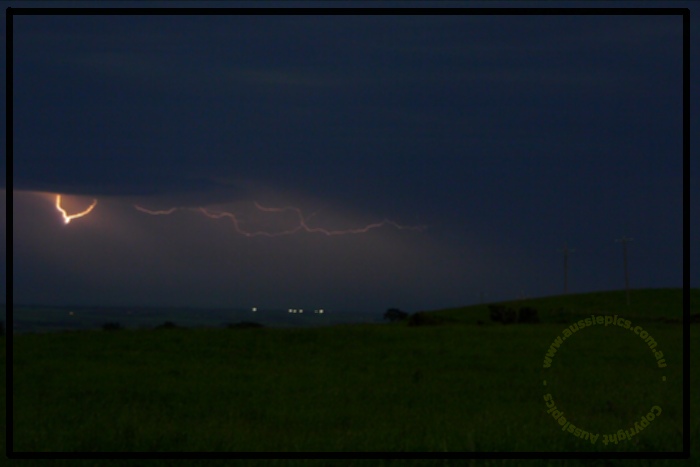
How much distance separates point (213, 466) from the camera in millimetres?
10539

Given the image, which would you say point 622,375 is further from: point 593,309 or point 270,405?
point 593,309

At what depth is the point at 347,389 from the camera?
19.9 meters

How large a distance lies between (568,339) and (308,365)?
31.1 feet

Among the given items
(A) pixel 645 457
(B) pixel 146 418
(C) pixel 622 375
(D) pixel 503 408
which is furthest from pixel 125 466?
(C) pixel 622 375

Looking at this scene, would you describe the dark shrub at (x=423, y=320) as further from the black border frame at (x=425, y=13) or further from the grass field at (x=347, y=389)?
the black border frame at (x=425, y=13)

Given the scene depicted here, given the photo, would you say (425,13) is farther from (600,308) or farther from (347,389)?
(600,308)

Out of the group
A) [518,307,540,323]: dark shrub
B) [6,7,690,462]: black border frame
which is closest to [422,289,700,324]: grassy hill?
[518,307,540,323]: dark shrub

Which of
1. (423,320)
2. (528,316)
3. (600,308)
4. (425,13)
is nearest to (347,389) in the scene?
(425,13)

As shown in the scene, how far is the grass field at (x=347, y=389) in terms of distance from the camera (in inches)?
466

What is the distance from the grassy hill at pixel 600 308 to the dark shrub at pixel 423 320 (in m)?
0.88

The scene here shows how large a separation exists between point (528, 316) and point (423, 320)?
5.81 metres

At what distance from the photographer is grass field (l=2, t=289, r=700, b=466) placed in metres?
11.8

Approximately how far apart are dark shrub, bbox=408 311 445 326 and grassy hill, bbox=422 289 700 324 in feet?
2.89
